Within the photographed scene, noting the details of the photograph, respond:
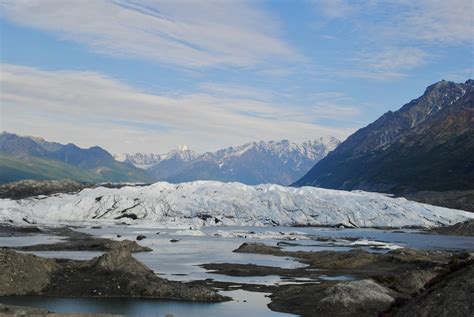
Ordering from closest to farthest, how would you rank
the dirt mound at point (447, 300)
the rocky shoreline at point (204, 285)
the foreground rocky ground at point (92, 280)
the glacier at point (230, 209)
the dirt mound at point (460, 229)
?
the dirt mound at point (447, 300) < the rocky shoreline at point (204, 285) < the foreground rocky ground at point (92, 280) < the dirt mound at point (460, 229) < the glacier at point (230, 209)

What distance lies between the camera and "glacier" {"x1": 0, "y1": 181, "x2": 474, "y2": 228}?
170 meters

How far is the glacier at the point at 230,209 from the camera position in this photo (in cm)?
16950

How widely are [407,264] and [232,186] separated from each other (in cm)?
11533

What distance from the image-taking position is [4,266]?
5141cm

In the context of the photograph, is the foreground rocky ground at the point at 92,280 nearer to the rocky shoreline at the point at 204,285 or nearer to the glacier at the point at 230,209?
the rocky shoreline at the point at 204,285

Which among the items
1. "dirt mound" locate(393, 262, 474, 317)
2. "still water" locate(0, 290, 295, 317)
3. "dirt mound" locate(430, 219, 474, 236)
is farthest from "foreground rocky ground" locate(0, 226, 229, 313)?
"dirt mound" locate(430, 219, 474, 236)

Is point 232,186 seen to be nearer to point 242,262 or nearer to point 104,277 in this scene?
point 242,262

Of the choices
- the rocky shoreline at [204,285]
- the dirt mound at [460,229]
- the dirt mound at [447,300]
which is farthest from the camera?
the dirt mound at [460,229]

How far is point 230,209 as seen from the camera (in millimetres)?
175500

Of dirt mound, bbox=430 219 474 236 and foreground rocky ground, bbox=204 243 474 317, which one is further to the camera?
dirt mound, bbox=430 219 474 236

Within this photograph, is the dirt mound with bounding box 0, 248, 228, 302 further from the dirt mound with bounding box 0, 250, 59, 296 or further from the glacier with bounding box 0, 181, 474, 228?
the glacier with bounding box 0, 181, 474, 228

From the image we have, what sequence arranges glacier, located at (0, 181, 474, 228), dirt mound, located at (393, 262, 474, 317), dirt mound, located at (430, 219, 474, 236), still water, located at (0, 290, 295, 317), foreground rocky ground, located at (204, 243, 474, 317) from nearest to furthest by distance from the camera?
1. dirt mound, located at (393, 262, 474, 317)
2. foreground rocky ground, located at (204, 243, 474, 317)
3. still water, located at (0, 290, 295, 317)
4. dirt mound, located at (430, 219, 474, 236)
5. glacier, located at (0, 181, 474, 228)

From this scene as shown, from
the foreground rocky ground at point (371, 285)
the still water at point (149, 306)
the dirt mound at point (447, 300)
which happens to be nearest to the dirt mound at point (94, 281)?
the still water at point (149, 306)

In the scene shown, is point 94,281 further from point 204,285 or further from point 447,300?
point 447,300
